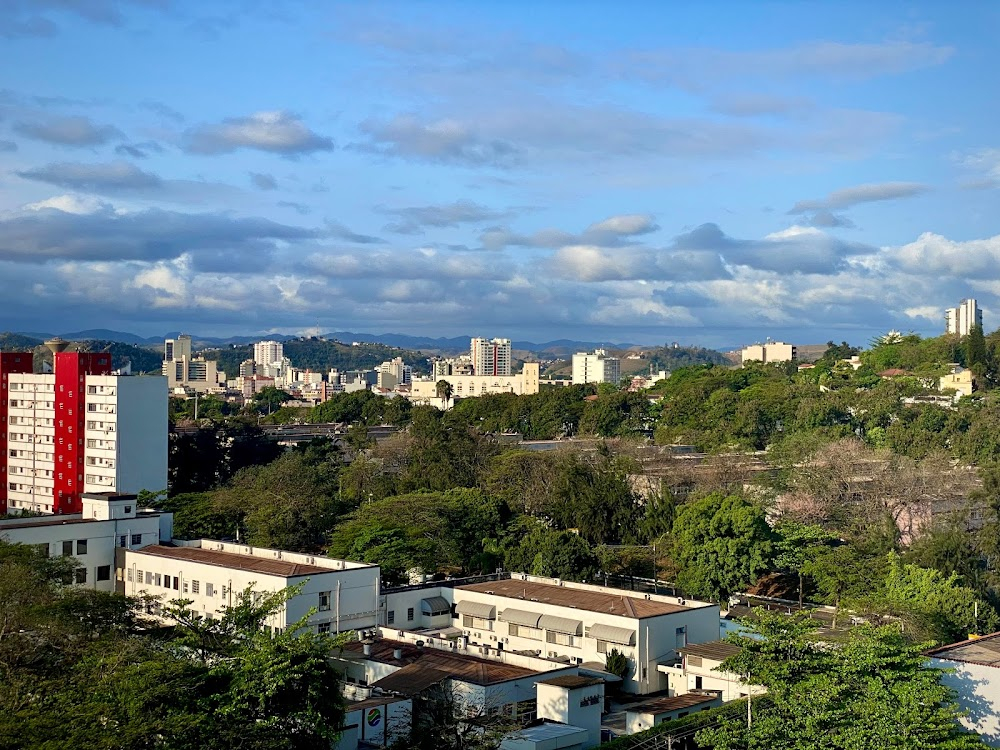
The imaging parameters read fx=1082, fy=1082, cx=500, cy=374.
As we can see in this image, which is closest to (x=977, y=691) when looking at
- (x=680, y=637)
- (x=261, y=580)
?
(x=680, y=637)

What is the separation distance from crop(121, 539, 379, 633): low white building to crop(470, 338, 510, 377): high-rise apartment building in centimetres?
12449

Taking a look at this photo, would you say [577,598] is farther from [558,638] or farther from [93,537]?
[93,537]

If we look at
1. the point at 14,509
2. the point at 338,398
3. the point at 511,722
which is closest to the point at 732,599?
the point at 511,722

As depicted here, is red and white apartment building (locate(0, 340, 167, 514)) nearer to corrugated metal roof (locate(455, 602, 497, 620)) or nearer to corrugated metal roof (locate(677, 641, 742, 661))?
corrugated metal roof (locate(455, 602, 497, 620))

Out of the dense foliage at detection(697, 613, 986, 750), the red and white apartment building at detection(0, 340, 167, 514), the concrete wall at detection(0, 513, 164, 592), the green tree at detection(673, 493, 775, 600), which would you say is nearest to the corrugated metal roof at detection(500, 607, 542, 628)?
the green tree at detection(673, 493, 775, 600)

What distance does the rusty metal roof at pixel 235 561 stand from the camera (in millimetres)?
21811

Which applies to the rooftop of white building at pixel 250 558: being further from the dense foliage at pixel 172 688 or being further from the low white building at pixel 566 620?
the dense foliage at pixel 172 688

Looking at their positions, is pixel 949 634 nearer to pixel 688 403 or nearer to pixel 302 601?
pixel 302 601

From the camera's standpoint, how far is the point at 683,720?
16219mm

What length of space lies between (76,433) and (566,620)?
71.1 feet

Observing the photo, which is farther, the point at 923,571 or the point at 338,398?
the point at 338,398

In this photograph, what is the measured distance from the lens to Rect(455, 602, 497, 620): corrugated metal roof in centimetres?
2248

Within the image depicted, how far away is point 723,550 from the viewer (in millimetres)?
25641

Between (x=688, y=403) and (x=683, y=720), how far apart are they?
42.1 m
